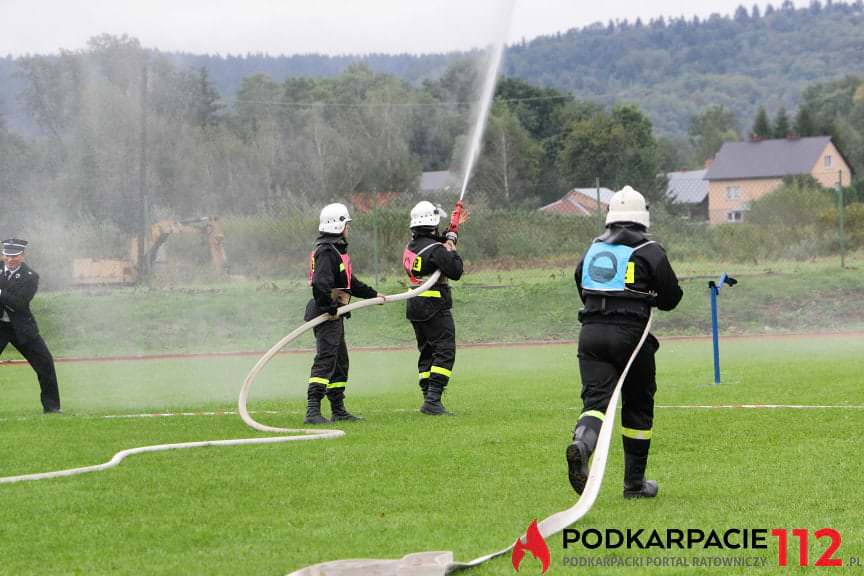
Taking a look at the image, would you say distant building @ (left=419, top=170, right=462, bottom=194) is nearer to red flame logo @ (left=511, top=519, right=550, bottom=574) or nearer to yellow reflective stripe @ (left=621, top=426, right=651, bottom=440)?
yellow reflective stripe @ (left=621, top=426, right=651, bottom=440)

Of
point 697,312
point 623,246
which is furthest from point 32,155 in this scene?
point 623,246

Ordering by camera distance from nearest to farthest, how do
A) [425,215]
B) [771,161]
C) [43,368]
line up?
1. [425,215]
2. [43,368]
3. [771,161]

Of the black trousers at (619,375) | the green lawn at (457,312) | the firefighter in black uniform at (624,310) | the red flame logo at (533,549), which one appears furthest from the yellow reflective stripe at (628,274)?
the green lawn at (457,312)

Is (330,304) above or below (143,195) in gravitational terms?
below

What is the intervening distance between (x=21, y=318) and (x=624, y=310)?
920 cm

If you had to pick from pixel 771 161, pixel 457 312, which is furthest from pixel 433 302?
pixel 771 161

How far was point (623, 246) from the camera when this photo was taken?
8367 mm

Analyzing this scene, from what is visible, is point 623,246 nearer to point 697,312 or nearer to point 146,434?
point 146,434

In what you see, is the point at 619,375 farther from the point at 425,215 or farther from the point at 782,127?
the point at 782,127

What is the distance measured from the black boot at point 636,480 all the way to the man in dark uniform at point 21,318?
889cm

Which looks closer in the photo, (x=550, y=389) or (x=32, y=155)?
(x=550, y=389)

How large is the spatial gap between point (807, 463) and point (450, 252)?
5.13m

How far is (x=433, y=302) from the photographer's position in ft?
45.1

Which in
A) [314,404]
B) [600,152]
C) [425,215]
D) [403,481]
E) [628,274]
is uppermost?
[600,152]
